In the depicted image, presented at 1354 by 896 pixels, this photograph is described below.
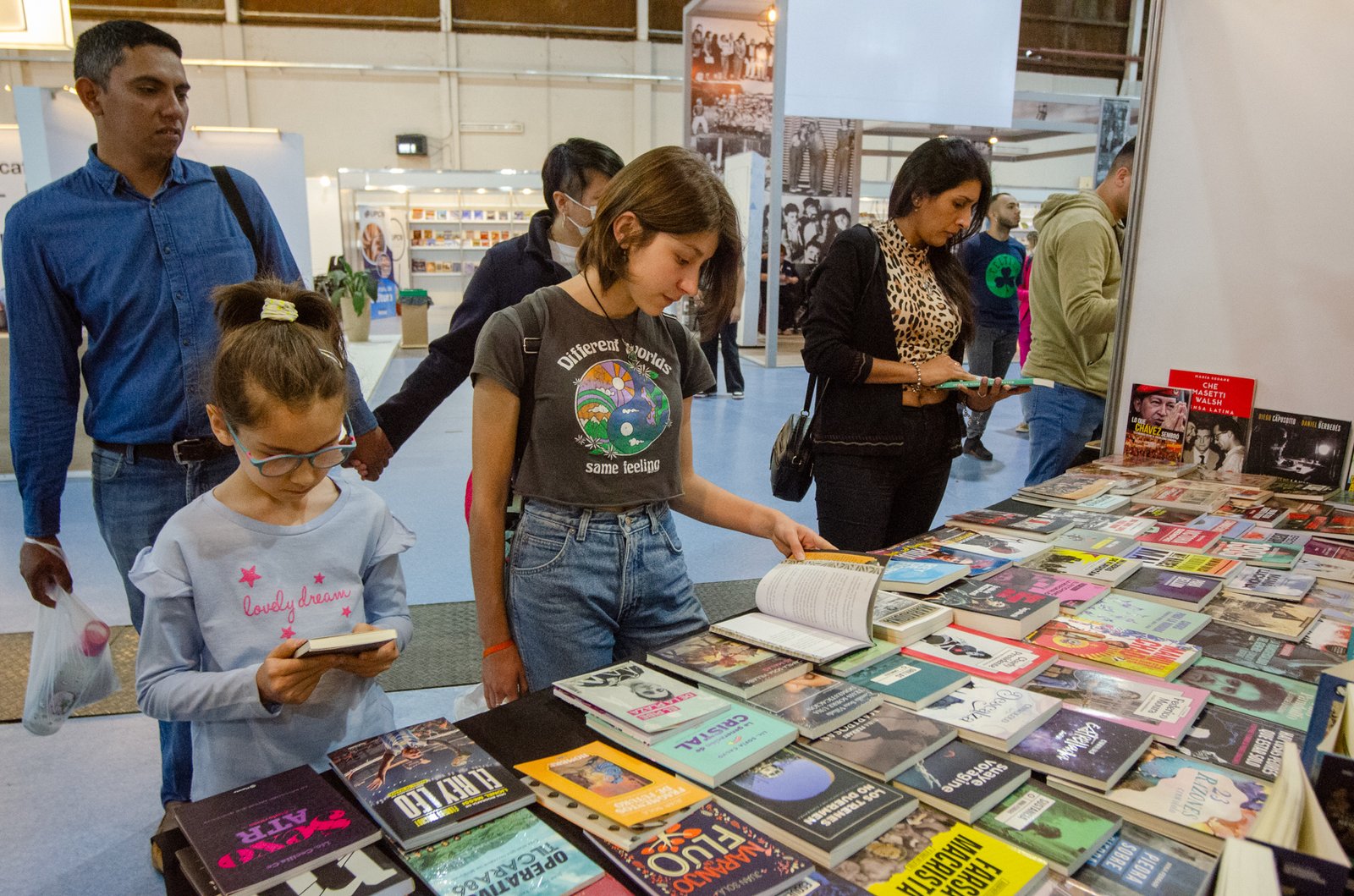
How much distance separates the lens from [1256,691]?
1168mm

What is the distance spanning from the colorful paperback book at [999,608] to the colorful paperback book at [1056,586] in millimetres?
20

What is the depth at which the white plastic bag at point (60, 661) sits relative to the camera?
169cm

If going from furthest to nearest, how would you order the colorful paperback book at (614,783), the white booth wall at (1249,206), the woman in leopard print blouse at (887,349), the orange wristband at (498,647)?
the white booth wall at (1249,206) → the woman in leopard print blouse at (887,349) → the orange wristband at (498,647) → the colorful paperback book at (614,783)

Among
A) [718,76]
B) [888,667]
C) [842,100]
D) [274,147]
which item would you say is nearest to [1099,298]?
[888,667]

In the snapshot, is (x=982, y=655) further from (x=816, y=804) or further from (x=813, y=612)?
(x=816, y=804)

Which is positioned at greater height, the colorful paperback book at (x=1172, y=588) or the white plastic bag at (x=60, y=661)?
the colorful paperback book at (x=1172, y=588)

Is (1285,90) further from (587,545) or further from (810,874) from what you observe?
(810,874)

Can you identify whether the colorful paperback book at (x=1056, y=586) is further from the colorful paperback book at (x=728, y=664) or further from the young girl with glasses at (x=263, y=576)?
the young girl with glasses at (x=263, y=576)

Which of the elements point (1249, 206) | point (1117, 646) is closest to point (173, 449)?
point (1117, 646)

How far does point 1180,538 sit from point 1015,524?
1.05ft

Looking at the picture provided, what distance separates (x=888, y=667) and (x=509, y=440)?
0.65m

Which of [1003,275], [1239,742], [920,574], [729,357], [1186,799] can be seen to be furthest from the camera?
[729,357]

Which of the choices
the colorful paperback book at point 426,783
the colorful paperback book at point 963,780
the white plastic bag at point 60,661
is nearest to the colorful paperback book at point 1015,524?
the colorful paperback book at point 963,780

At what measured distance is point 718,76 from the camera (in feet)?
27.4
